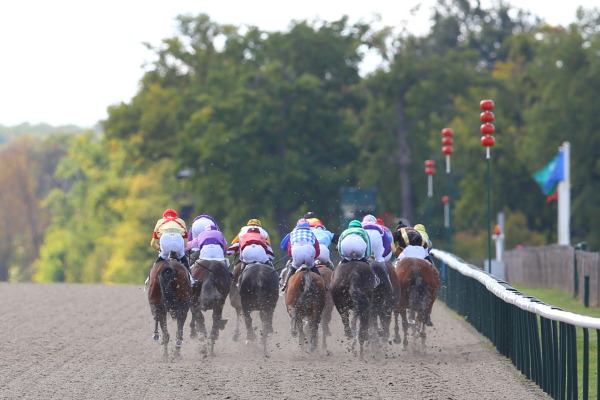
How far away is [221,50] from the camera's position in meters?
69.3

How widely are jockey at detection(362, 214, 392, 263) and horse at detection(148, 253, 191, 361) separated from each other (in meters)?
2.35

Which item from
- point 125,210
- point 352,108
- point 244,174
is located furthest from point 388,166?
point 125,210

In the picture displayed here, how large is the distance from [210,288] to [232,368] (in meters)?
2.14

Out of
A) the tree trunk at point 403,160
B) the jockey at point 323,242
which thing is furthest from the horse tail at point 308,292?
the tree trunk at point 403,160

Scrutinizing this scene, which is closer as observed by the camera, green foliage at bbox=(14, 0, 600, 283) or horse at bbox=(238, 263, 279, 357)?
horse at bbox=(238, 263, 279, 357)

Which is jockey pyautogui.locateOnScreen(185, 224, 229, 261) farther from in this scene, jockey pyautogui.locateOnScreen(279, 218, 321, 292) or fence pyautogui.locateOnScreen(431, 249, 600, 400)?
fence pyautogui.locateOnScreen(431, 249, 600, 400)

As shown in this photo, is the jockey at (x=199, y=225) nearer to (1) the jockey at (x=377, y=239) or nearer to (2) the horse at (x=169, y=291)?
(2) the horse at (x=169, y=291)

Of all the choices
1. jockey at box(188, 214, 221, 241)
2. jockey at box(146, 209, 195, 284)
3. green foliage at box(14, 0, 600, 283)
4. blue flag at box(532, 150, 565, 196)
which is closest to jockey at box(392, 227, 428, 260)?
jockey at box(188, 214, 221, 241)

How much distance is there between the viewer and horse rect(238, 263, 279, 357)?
56.4 feet

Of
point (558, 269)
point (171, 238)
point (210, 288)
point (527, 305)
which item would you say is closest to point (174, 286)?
point (171, 238)

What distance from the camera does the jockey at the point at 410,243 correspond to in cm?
1769

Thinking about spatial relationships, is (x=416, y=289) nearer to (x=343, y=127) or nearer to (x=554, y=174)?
(x=554, y=174)

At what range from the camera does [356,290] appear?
54.5ft

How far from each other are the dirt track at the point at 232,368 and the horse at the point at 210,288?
1.43 ft
